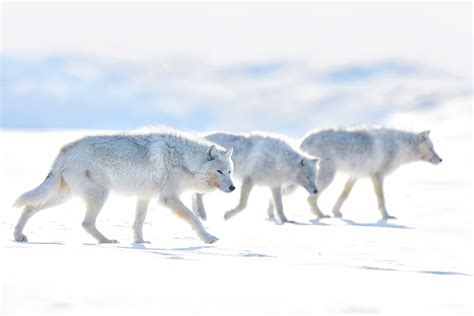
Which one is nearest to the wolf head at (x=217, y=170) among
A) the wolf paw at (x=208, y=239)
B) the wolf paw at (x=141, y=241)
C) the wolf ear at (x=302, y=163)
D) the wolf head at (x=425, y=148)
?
the wolf paw at (x=208, y=239)

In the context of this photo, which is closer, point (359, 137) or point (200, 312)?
point (200, 312)

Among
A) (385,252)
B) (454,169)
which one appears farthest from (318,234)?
(454,169)

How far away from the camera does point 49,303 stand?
463 centimetres

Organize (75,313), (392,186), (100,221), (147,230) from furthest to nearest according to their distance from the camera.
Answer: (392,186)
(100,221)
(147,230)
(75,313)

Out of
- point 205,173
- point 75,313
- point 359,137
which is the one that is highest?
point 359,137

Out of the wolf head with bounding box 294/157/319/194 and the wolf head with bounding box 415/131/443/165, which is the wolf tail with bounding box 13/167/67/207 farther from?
the wolf head with bounding box 415/131/443/165

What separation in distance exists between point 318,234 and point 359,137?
5.39 meters

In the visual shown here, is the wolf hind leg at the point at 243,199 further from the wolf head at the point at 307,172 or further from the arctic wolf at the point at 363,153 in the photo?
the arctic wolf at the point at 363,153

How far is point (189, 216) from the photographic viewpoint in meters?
→ 9.81

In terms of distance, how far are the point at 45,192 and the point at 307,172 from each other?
714 cm

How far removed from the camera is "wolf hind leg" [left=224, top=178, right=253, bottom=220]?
14.7 meters

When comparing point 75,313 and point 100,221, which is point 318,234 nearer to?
point 100,221

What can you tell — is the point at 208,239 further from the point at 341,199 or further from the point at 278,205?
the point at 341,199

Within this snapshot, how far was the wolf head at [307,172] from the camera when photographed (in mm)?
15109
